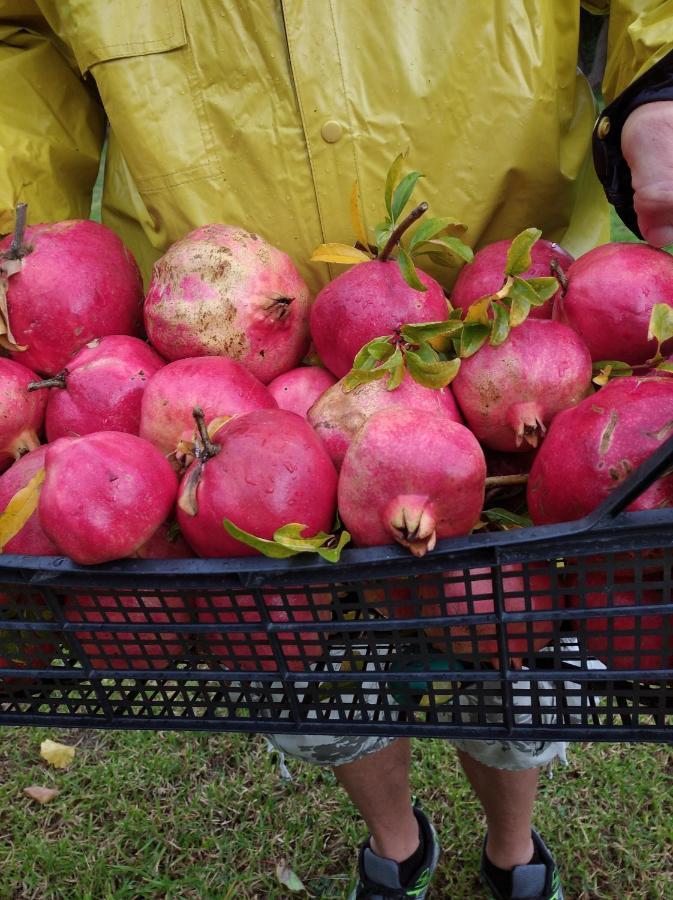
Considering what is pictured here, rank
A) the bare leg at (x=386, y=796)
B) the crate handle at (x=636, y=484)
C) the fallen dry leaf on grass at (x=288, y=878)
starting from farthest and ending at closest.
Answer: the fallen dry leaf on grass at (x=288, y=878) → the bare leg at (x=386, y=796) → the crate handle at (x=636, y=484)

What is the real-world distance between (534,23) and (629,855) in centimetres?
169

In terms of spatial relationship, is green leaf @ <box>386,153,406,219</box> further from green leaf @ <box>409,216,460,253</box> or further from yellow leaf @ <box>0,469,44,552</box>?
yellow leaf @ <box>0,469,44,552</box>

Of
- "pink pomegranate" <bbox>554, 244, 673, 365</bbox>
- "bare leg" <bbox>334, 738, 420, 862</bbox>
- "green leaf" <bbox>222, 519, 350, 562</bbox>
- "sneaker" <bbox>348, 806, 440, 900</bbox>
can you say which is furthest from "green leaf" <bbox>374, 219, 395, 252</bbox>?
"sneaker" <bbox>348, 806, 440, 900</bbox>

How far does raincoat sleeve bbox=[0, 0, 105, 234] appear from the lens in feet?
4.79

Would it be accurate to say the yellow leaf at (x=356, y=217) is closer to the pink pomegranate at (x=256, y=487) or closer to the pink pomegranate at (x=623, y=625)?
the pink pomegranate at (x=256, y=487)

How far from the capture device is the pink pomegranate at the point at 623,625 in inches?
31.2

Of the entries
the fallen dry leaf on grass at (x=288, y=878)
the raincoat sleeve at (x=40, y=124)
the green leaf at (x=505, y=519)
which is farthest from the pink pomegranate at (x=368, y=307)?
the fallen dry leaf on grass at (x=288, y=878)

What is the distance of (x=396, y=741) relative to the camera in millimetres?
1609

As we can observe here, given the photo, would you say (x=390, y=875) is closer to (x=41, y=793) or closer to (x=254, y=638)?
(x=41, y=793)

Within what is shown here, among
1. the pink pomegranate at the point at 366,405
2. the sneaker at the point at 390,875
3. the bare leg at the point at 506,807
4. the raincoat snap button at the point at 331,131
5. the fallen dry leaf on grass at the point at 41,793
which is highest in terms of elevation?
the raincoat snap button at the point at 331,131

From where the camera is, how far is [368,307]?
42.3 inches

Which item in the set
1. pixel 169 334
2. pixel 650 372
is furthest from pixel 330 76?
pixel 650 372

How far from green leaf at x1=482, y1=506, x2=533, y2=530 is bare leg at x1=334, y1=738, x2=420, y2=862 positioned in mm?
783

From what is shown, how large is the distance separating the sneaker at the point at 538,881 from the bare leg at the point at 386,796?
0.22 metres
